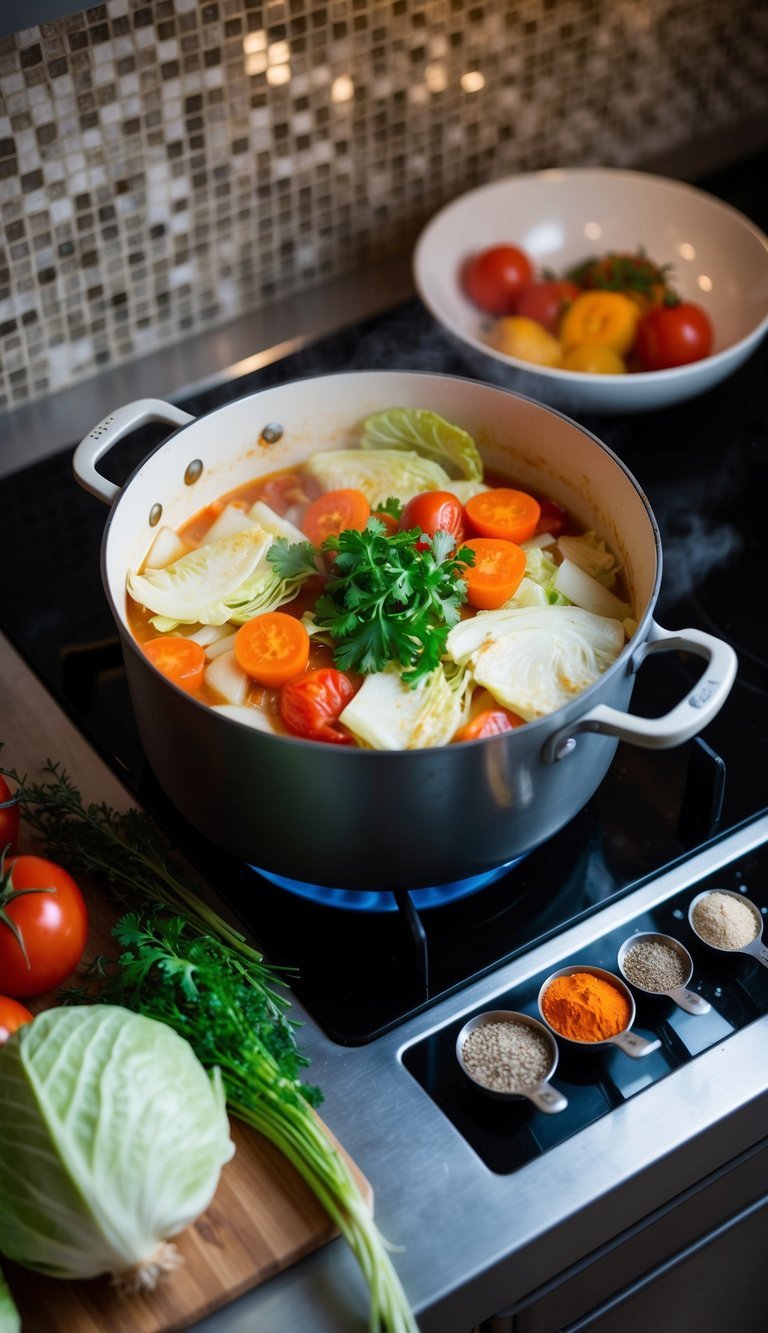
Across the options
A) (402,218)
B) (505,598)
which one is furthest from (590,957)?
(402,218)

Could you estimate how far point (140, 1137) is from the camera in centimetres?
89

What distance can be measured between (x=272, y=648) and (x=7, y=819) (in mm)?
284

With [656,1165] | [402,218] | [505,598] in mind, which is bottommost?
[656,1165]

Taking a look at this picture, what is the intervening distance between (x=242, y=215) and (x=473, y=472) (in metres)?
0.55

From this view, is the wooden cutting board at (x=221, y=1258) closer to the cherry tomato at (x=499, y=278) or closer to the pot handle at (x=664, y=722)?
the pot handle at (x=664, y=722)

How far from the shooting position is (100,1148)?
0.88m

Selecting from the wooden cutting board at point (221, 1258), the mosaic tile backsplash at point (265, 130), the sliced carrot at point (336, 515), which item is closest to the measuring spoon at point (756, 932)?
the wooden cutting board at point (221, 1258)

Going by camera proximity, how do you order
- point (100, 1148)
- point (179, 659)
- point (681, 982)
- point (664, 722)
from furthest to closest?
point (179, 659), point (681, 982), point (664, 722), point (100, 1148)

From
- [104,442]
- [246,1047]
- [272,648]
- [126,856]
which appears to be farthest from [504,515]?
[246,1047]

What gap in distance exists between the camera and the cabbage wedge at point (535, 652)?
3.84 ft

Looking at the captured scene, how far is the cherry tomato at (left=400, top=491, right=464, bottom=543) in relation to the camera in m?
1.32

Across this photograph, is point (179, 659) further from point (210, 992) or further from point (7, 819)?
point (210, 992)

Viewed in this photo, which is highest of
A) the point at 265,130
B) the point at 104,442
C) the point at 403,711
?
the point at 265,130

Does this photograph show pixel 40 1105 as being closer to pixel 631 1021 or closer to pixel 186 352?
pixel 631 1021
